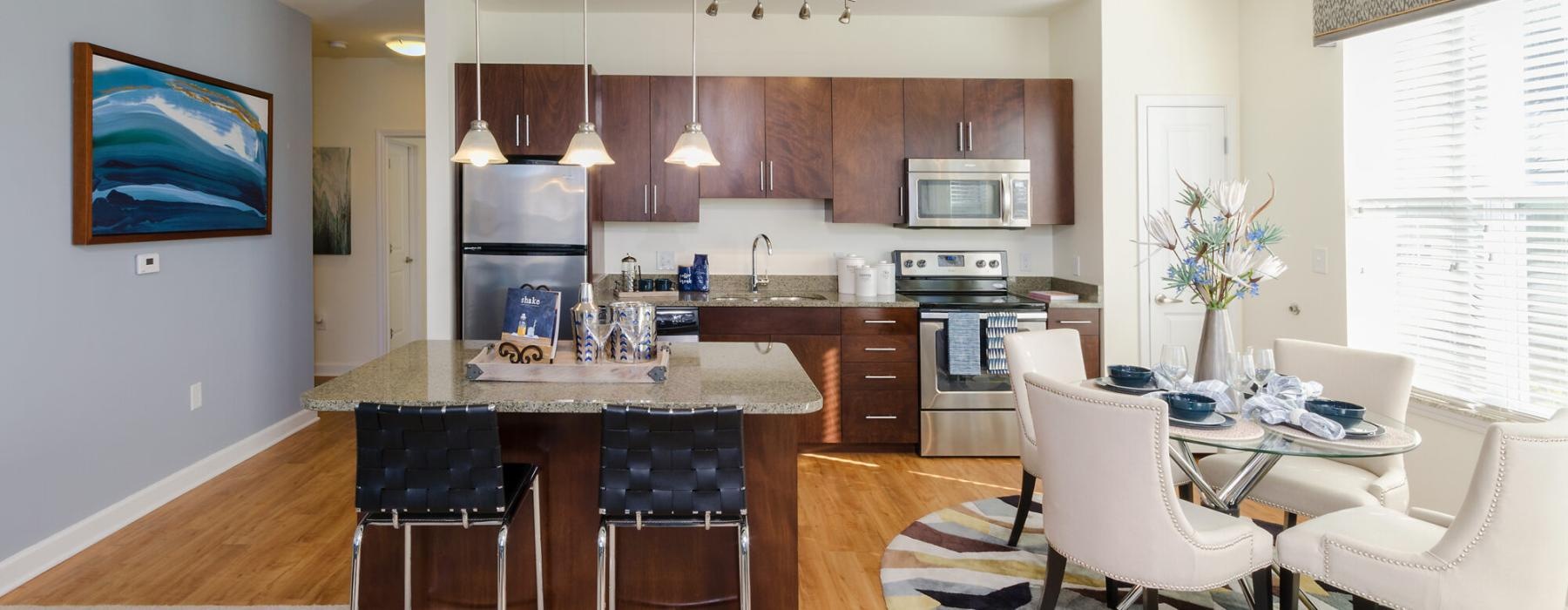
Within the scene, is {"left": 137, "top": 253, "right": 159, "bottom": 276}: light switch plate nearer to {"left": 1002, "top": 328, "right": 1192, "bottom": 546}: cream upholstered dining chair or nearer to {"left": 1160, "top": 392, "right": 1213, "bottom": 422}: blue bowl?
{"left": 1002, "top": 328, "right": 1192, "bottom": 546}: cream upholstered dining chair

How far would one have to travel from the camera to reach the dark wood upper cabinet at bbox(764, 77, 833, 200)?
471 centimetres

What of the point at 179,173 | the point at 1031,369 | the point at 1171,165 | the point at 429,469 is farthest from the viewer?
the point at 1171,165

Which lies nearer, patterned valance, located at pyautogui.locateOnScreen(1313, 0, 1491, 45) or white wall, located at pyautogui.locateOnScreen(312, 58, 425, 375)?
patterned valance, located at pyautogui.locateOnScreen(1313, 0, 1491, 45)

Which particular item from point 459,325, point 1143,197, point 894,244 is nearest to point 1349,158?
point 1143,197

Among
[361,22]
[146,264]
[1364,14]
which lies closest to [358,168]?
[361,22]

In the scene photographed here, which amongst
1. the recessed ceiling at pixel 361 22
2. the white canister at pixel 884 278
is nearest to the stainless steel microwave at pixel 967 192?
the white canister at pixel 884 278

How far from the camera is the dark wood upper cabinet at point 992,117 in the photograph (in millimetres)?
4727

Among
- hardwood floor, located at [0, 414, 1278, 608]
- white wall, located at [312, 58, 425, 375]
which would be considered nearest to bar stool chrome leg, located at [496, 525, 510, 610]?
hardwood floor, located at [0, 414, 1278, 608]

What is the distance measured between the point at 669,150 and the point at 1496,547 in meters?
3.82

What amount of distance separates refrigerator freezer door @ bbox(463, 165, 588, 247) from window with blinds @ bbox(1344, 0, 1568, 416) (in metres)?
3.50

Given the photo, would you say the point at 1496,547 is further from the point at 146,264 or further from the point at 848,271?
the point at 146,264

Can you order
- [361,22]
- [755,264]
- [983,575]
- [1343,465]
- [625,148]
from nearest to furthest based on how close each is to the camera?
[1343,465], [983,575], [625,148], [755,264], [361,22]

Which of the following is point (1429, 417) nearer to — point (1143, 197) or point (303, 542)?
point (1143, 197)

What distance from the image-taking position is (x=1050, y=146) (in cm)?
477
